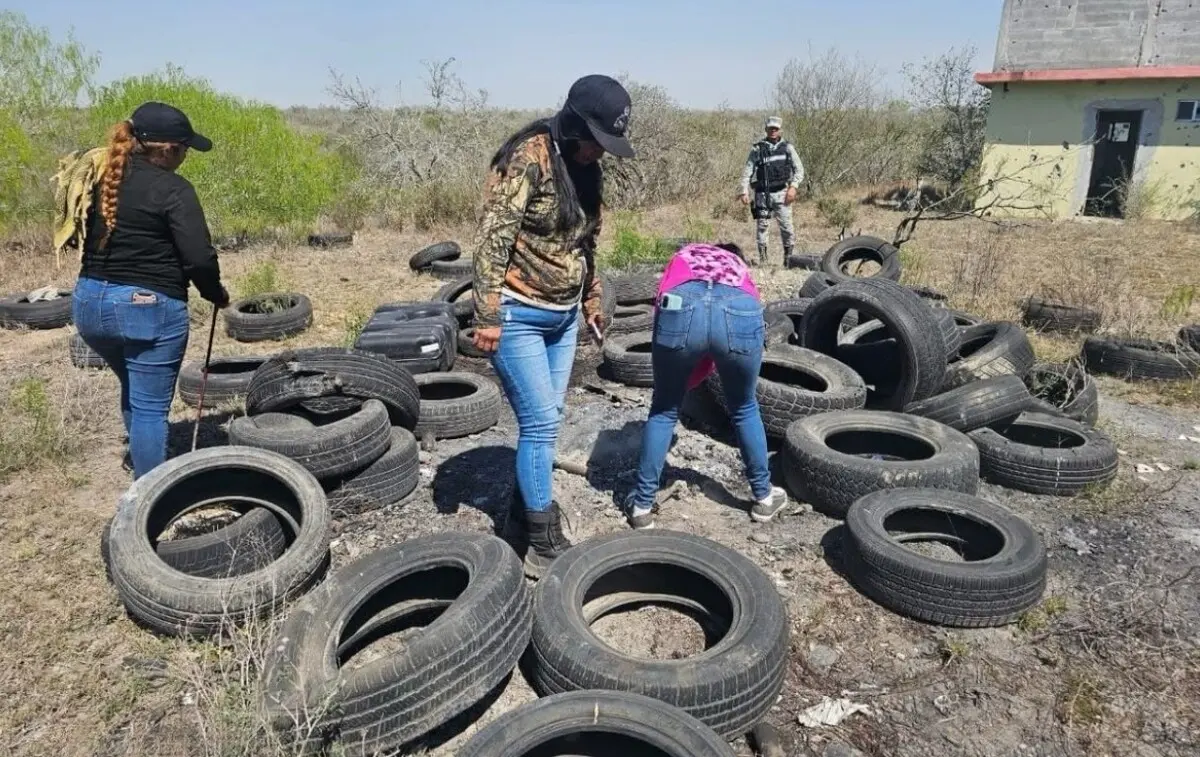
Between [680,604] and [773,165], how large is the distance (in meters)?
8.66

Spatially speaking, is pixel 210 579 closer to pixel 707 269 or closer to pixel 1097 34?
pixel 707 269

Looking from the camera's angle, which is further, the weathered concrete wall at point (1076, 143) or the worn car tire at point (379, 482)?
the weathered concrete wall at point (1076, 143)

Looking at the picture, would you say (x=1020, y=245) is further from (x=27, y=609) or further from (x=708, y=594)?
(x=27, y=609)

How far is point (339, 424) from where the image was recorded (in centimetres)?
424

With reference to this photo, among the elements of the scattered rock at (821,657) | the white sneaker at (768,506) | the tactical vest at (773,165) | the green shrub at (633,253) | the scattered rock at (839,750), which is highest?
the tactical vest at (773,165)

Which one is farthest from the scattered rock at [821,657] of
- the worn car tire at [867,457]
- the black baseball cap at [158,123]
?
the black baseball cap at [158,123]

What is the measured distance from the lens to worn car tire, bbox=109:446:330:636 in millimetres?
3121

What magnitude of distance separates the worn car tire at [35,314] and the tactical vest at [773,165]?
29.6 feet

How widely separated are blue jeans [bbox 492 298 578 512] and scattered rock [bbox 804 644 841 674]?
53.4 inches

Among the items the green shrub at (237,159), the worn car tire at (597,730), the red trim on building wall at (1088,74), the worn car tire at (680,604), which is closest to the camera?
the worn car tire at (597,730)

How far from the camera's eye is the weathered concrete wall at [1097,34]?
16.3 meters

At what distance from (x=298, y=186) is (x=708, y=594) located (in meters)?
13.0

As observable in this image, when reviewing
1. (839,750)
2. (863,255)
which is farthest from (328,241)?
(839,750)

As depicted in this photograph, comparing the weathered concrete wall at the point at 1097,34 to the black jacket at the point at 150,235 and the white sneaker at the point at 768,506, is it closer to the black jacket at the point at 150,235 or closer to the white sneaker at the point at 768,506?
the white sneaker at the point at 768,506
